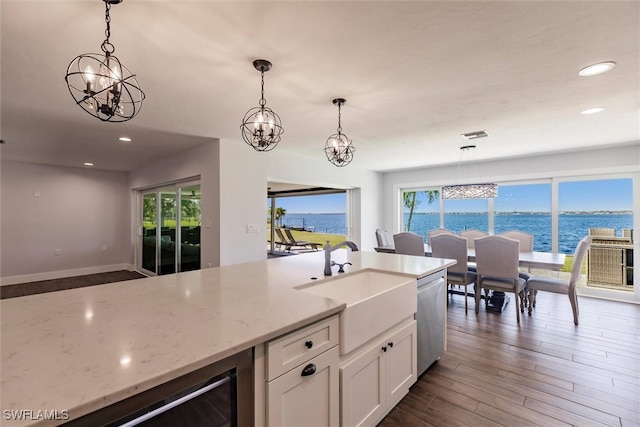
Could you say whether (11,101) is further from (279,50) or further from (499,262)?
(499,262)

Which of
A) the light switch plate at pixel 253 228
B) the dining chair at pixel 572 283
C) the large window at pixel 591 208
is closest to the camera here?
the dining chair at pixel 572 283

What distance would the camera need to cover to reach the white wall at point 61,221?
17.9 ft

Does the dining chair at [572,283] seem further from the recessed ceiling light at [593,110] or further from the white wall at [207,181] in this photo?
the white wall at [207,181]

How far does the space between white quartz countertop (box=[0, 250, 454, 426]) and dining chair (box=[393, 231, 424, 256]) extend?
284 cm

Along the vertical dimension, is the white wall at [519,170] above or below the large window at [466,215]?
above

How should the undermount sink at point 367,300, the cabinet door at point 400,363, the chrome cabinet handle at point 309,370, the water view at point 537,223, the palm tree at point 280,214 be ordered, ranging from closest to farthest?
the chrome cabinet handle at point 309,370 → the undermount sink at point 367,300 → the cabinet door at point 400,363 → the water view at point 537,223 → the palm tree at point 280,214

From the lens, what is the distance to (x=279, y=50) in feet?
5.91

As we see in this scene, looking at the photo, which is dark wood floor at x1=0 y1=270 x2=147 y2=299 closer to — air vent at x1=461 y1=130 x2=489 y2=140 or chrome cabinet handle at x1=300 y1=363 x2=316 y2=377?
chrome cabinet handle at x1=300 y1=363 x2=316 y2=377

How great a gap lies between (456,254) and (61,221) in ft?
25.2

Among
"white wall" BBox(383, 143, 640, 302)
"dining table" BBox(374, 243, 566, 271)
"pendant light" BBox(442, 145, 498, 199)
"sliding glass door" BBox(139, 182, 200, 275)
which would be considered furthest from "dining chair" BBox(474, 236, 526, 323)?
"sliding glass door" BBox(139, 182, 200, 275)

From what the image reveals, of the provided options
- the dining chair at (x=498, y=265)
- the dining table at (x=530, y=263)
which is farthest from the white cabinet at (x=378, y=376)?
the dining table at (x=530, y=263)

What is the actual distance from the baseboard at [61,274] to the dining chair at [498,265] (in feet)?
23.4

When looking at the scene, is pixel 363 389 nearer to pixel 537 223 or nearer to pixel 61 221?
pixel 537 223

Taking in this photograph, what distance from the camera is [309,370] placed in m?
1.23
